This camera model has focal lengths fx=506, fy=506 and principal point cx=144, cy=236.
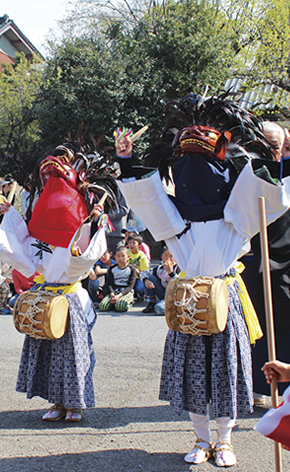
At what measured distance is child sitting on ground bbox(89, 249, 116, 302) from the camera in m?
8.09

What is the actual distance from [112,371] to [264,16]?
1306 centimetres

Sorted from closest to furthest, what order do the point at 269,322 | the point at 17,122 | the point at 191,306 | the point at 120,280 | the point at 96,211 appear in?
the point at 269,322, the point at 191,306, the point at 96,211, the point at 120,280, the point at 17,122

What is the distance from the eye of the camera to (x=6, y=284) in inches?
319

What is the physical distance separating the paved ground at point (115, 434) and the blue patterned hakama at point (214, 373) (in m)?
0.37

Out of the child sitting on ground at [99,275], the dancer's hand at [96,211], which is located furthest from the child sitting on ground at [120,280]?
the dancer's hand at [96,211]

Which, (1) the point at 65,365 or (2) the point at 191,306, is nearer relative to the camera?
(2) the point at 191,306

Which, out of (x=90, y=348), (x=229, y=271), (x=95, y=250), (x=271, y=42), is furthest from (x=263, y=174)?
(x=271, y=42)

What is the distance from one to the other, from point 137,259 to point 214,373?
17.5 ft

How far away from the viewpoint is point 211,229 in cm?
306

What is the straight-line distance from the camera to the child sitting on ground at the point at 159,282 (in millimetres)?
7328

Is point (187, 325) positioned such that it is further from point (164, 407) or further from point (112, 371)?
point (112, 371)

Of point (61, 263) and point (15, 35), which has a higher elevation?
point (15, 35)

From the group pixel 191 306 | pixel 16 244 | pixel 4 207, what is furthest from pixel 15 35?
pixel 191 306

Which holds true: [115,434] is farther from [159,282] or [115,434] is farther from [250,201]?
[159,282]
